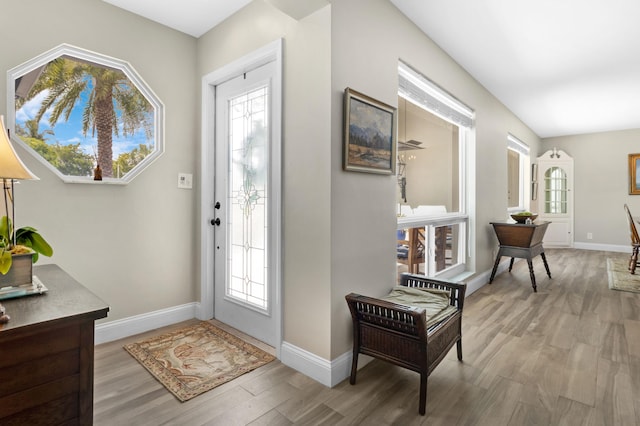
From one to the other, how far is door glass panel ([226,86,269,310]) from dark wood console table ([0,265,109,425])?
1395 millimetres

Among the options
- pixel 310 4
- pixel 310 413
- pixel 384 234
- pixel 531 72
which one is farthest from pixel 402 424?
pixel 531 72

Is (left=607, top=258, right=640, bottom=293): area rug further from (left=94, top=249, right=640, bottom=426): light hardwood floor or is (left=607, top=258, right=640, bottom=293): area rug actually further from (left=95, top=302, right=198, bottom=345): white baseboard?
(left=95, top=302, right=198, bottom=345): white baseboard

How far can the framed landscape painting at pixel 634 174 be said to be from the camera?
673 cm

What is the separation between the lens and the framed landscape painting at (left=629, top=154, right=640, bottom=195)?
673 cm

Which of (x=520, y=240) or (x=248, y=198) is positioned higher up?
(x=248, y=198)

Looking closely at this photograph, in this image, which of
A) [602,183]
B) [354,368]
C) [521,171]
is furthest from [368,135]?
[602,183]

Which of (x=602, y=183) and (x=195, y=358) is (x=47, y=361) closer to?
(x=195, y=358)

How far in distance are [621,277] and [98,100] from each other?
641 centimetres

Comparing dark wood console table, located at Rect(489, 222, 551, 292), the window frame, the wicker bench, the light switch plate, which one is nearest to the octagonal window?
the light switch plate

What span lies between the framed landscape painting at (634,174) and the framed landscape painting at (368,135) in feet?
23.7

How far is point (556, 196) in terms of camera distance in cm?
761

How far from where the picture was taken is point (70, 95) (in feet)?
7.46

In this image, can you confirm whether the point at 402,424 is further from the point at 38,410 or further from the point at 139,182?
the point at 139,182

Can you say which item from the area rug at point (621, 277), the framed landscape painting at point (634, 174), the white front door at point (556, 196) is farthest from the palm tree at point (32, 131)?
the framed landscape painting at point (634, 174)
